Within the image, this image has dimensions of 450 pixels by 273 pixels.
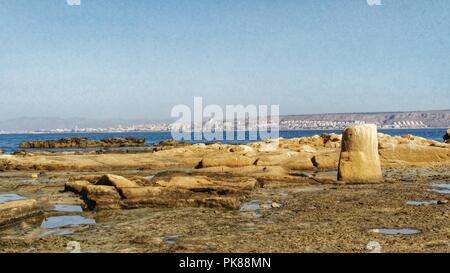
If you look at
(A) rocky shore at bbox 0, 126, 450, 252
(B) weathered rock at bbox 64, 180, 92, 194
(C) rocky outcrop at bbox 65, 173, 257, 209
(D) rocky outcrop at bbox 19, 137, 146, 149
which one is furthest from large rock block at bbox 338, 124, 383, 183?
(D) rocky outcrop at bbox 19, 137, 146, 149

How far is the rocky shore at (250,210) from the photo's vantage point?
9.28 m

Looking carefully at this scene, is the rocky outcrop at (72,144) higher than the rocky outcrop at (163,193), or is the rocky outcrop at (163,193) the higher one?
the rocky outcrop at (163,193)

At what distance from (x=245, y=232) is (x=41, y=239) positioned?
13.9ft

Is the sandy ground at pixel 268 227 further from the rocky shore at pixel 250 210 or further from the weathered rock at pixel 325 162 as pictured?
the weathered rock at pixel 325 162

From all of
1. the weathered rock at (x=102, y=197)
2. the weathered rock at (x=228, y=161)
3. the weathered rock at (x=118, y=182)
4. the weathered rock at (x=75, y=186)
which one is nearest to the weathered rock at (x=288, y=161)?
the weathered rock at (x=228, y=161)

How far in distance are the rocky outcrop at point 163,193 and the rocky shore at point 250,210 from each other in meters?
0.03

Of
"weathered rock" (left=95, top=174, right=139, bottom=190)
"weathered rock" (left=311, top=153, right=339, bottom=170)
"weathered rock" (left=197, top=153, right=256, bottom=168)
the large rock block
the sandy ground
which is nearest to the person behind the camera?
the sandy ground

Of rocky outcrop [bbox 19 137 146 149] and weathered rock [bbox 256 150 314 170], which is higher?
weathered rock [bbox 256 150 314 170]

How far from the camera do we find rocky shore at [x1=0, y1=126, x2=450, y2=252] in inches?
365

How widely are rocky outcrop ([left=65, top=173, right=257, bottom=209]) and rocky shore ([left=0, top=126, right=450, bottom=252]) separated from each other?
3 cm

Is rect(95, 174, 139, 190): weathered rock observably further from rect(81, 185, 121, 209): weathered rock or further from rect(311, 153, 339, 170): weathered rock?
rect(311, 153, 339, 170): weathered rock

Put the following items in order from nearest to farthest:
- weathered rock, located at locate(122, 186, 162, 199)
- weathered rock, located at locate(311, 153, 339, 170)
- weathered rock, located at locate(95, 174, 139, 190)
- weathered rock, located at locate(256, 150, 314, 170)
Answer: weathered rock, located at locate(122, 186, 162, 199), weathered rock, located at locate(95, 174, 139, 190), weathered rock, located at locate(256, 150, 314, 170), weathered rock, located at locate(311, 153, 339, 170)
